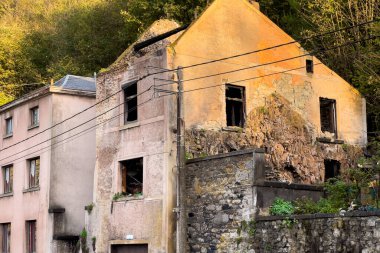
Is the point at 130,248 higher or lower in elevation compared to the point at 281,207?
lower

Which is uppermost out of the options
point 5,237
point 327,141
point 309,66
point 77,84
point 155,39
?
point 155,39

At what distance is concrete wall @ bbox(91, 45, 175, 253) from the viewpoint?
2228 centimetres

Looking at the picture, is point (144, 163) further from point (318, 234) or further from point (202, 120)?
point (318, 234)

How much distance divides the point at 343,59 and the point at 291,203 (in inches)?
562

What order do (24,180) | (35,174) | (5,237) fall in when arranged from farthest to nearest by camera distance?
1. (5,237)
2. (24,180)
3. (35,174)

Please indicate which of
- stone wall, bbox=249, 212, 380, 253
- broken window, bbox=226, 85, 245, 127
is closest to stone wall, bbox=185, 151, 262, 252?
stone wall, bbox=249, 212, 380, 253

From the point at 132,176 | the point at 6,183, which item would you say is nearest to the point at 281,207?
the point at 132,176

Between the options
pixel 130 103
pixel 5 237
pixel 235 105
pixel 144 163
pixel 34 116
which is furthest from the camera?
pixel 5 237

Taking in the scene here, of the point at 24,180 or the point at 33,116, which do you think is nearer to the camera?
the point at 24,180

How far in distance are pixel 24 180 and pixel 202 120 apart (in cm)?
1164

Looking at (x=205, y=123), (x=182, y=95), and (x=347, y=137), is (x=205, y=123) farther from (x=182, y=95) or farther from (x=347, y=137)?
(x=347, y=137)

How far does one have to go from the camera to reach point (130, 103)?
81.2ft

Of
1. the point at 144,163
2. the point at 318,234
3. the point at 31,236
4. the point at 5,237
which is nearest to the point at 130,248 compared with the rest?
the point at 144,163

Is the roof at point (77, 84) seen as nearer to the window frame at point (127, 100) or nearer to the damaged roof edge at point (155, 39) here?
the damaged roof edge at point (155, 39)
